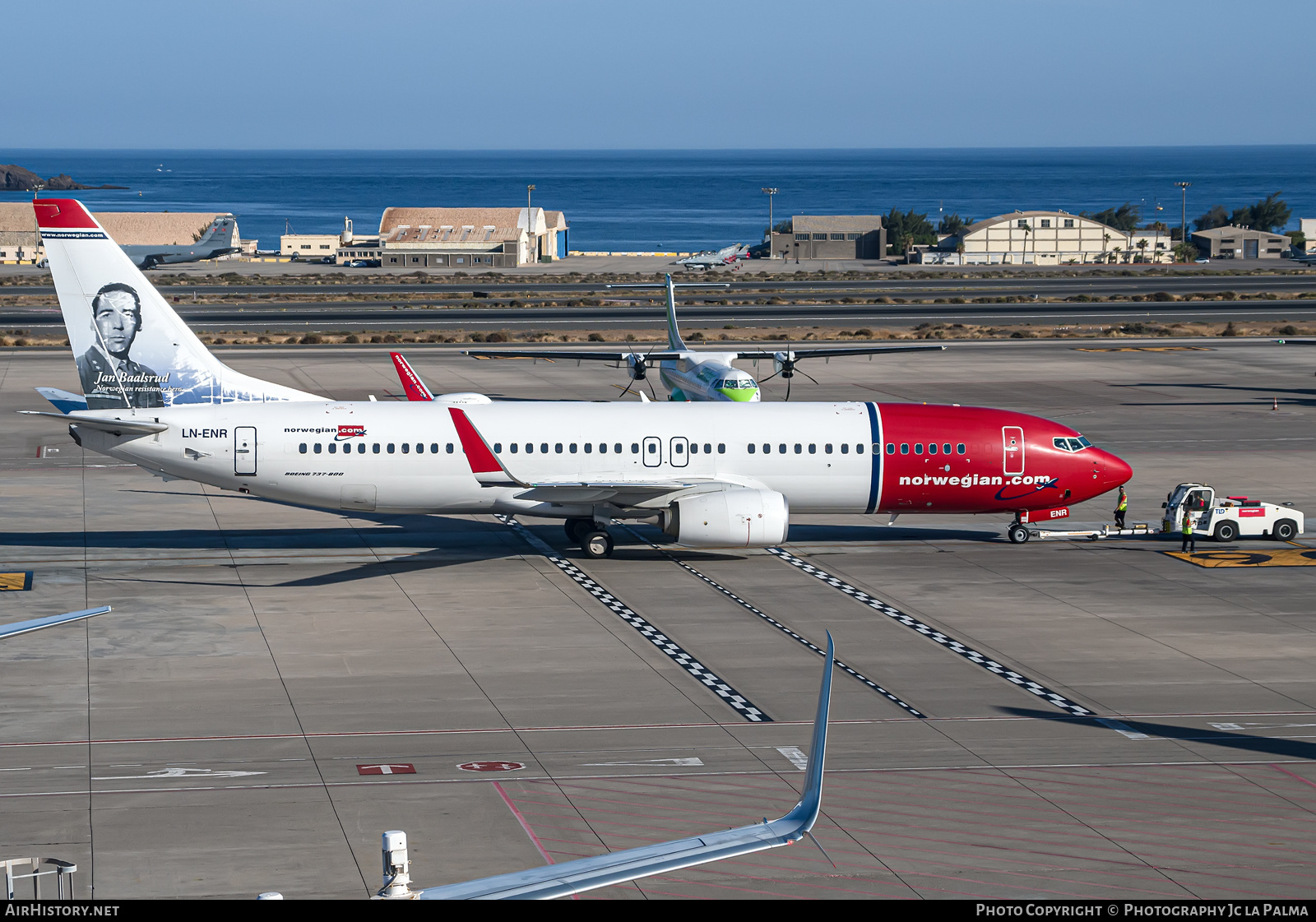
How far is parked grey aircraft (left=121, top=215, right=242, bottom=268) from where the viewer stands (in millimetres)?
171500

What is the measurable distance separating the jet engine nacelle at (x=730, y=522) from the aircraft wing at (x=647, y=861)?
27.3 metres

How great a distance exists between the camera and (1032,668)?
28688 mm

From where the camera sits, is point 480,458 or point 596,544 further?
point 596,544

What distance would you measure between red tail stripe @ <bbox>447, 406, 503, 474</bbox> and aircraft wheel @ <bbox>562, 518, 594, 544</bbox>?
12.2ft

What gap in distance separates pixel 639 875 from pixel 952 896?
407 inches

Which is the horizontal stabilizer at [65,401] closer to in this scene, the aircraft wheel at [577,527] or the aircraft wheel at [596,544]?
the aircraft wheel at [577,527]

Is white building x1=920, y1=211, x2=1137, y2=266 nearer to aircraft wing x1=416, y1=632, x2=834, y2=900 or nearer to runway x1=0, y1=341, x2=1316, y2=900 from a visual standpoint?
runway x1=0, y1=341, x2=1316, y2=900

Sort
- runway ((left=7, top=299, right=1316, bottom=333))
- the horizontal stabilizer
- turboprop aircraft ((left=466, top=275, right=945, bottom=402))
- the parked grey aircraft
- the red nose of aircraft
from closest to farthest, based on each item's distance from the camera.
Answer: the horizontal stabilizer
the red nose of aircraft
turboprop aircraft ((left=466, top=275, right=945, bottom=402))
runway ((left=7, top=299, right=1316, bottom=333))
the parked grey aircraft

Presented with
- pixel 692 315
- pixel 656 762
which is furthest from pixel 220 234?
pixel 656 762

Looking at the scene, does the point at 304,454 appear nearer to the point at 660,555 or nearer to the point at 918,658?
the point at 660,555

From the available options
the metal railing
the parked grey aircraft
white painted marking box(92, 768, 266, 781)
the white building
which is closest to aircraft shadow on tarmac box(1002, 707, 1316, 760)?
white painted marking box(92, 768, 266, 781)

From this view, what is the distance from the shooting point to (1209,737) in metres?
24.4

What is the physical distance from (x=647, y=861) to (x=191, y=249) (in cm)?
17744

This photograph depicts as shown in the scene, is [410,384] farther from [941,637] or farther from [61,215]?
[941,637]
